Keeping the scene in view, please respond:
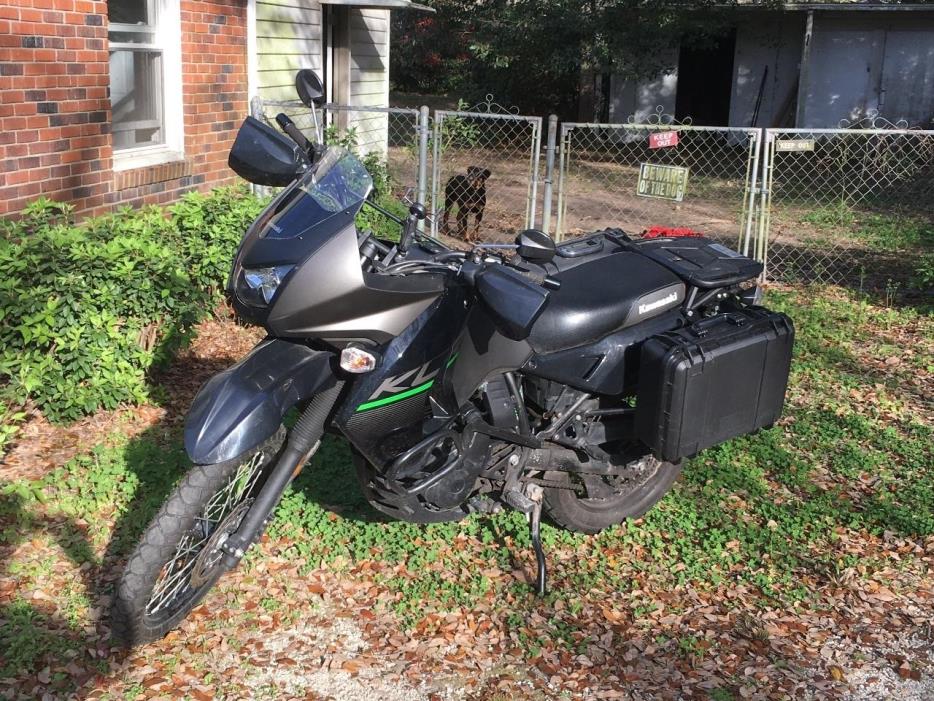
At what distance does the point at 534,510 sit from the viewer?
12.8ft

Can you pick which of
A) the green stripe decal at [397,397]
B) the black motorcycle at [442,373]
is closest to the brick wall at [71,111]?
the black motorcycle at [442,373]

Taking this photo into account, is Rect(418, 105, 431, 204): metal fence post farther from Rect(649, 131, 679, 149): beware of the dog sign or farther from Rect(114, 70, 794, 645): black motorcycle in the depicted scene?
Rect(114, 70, 794, 645): black motorcycle

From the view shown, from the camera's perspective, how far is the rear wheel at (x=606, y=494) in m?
4.13

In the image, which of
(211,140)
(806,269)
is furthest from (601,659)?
(806,269)

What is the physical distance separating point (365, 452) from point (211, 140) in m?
5.28

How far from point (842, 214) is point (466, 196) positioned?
556 centimetres

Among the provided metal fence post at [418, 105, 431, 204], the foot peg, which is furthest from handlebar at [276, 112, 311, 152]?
metal fence post at [418, 105, 431, 204]

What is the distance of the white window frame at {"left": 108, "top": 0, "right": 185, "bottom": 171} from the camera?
723cm

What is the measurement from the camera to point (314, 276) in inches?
116

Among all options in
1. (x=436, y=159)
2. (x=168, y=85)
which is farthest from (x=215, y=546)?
(x=436, y=159)

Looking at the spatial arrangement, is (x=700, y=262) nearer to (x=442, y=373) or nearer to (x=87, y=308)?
(x=442, y=373)

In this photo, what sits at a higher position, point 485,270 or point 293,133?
point 293,133

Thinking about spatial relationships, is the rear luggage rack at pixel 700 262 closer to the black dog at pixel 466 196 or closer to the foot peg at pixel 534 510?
the foot peg at pixel 534 510

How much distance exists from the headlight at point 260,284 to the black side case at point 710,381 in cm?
146
